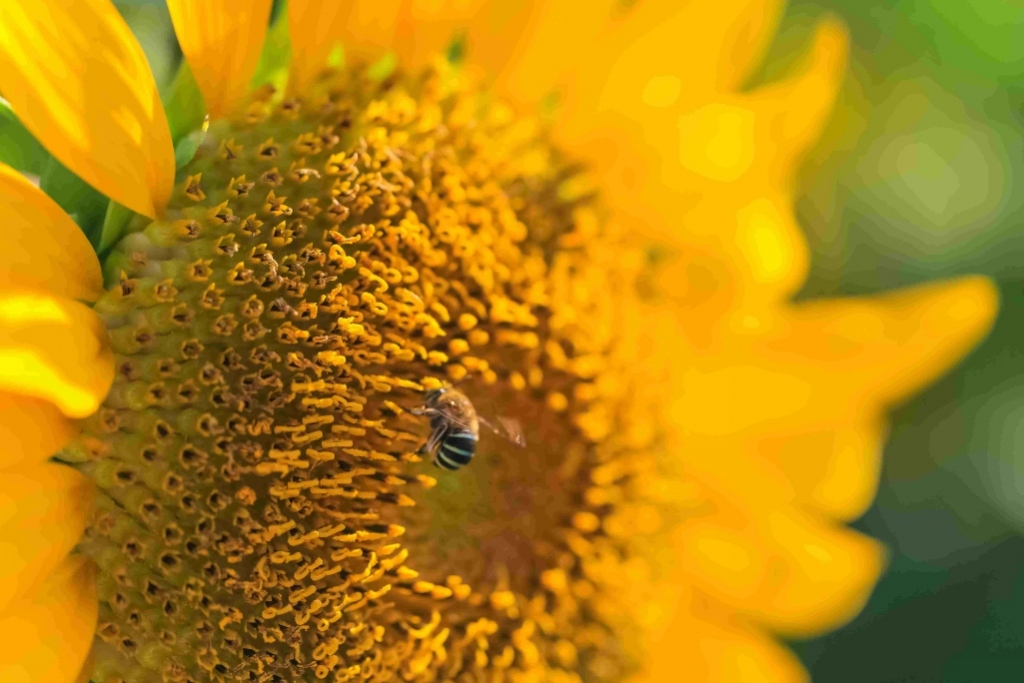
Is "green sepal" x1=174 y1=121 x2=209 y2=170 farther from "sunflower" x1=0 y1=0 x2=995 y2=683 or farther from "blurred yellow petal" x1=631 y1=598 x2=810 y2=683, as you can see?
"blurred yellow petal" x1=631 y1=598 x2=810 y2=683

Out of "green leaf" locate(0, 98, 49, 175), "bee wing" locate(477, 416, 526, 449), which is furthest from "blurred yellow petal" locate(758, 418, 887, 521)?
"green leaf" locate(0, 98, 49, 175)

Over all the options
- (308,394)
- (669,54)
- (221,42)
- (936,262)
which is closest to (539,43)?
(669,54)

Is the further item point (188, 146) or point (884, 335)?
point (884, 335)

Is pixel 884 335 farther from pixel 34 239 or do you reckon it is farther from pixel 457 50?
pixel 34 239

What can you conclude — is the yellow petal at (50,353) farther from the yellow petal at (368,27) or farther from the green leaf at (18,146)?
the yellow petal at (368,27)

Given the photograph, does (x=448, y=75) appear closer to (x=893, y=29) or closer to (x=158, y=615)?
(x=158, y=615)

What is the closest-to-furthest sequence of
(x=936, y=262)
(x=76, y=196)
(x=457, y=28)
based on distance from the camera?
(x=76, y=196) < (x=457, y=28) < (x=936, y=262)

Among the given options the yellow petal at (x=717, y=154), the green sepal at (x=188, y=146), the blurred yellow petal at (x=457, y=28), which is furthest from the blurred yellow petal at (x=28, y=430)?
the yellow petal at (x=717, y=154)

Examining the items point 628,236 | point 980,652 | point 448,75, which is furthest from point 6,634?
point 980,652
